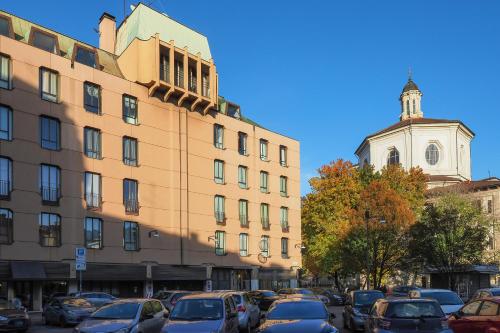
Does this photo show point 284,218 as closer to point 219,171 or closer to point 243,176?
point 243,176

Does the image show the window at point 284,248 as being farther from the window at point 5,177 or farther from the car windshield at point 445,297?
the car windshield at point 445,297

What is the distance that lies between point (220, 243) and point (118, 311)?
35.6 metres

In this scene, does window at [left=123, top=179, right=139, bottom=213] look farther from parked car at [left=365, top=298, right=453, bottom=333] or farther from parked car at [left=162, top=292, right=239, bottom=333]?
parked car at [left=365, top=298, right=453, bottom=333]

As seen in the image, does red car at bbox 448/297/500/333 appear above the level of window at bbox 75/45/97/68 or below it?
below

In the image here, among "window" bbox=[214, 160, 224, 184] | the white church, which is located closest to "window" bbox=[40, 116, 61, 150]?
"window" bbox=[214, 160, 224, 184]

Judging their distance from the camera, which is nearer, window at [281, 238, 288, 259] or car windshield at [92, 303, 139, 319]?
car windshield at [92, 303, 139, 319]

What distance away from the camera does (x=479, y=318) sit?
1396 cm

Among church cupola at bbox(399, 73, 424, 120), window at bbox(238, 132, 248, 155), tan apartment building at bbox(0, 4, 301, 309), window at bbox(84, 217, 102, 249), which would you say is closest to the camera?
tan apartment building at bbox(0, 4, 301, 309)

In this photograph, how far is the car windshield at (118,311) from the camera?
1588cm

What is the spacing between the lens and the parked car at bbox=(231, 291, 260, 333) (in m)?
19.2

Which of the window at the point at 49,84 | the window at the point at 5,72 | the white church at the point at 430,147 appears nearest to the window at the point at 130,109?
the window at the point at 49,84

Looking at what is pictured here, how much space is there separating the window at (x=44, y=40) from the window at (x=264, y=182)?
2363 cm

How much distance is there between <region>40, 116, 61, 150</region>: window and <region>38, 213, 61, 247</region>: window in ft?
15.2

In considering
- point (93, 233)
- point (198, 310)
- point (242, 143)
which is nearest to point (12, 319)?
point (198, 310)
